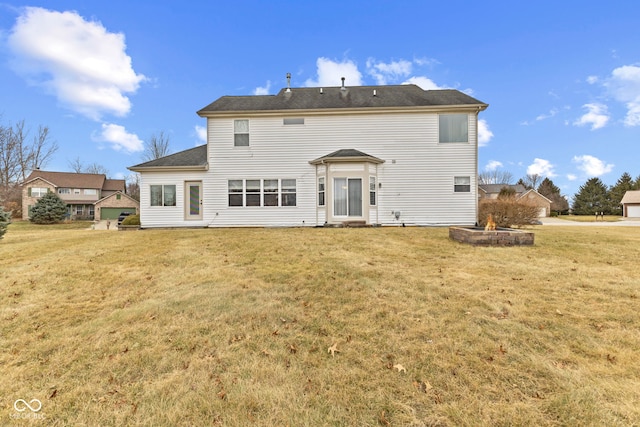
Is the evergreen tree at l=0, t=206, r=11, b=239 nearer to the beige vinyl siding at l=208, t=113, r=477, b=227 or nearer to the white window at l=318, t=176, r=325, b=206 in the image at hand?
the beige vinyl siding at l=208, t=113, r=477, b=227

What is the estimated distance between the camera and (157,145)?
3806 cm

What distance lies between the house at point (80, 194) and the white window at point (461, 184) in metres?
40.5

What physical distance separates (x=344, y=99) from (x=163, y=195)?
36.9ft

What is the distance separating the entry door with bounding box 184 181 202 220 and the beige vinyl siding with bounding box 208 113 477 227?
0.40 metres

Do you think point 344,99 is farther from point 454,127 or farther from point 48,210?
point 48,210

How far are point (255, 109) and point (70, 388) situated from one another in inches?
559

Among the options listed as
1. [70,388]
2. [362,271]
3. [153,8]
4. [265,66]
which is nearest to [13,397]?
[70,388]

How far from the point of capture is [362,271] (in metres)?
5.82

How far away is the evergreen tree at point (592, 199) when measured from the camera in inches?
1833

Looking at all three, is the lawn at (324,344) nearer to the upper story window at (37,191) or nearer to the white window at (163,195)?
the white window at (163,195)

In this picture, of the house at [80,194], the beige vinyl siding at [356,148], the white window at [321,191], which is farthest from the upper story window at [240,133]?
the house at [80,194]

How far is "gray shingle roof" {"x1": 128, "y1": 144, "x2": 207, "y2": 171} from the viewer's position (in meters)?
14.5
